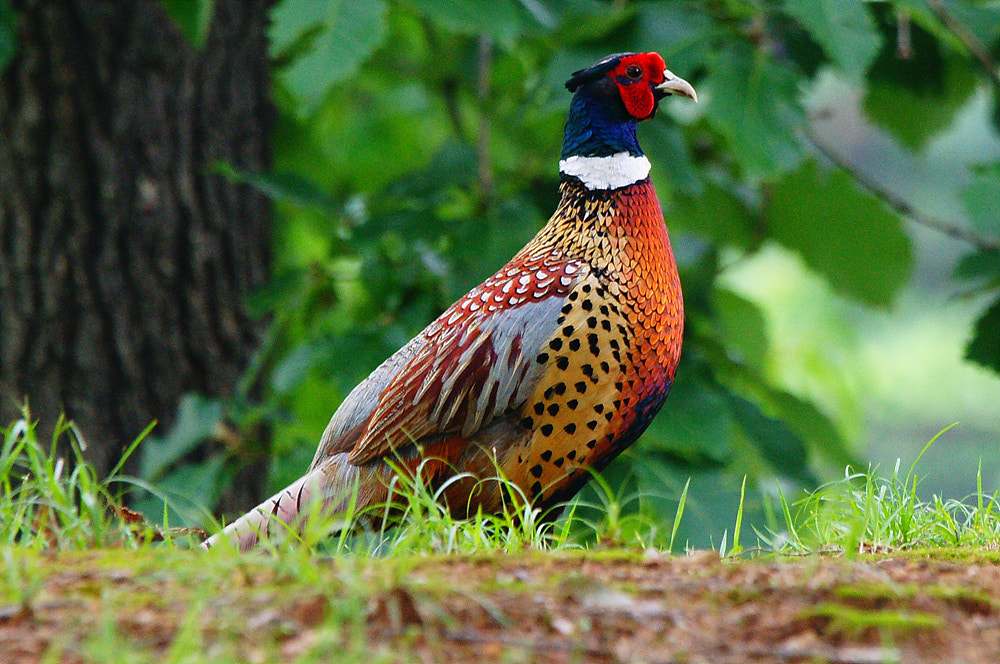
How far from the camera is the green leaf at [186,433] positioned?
15.5 ft

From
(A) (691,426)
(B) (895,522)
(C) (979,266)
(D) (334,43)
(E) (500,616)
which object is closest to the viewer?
(E) (500,616)

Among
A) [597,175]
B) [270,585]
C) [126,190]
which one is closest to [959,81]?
[597,175]

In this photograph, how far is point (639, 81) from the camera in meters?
3.65

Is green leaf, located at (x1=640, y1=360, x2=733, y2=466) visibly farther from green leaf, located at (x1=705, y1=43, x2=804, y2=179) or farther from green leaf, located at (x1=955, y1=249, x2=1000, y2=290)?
green leaf, located at (x1=955, y1=249, x2=1000, y2=290)

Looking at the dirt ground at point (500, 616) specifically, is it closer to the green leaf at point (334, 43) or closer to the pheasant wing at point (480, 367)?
the pheasant wing at point (480, 367)

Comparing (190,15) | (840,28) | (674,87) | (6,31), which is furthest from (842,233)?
(6,31)

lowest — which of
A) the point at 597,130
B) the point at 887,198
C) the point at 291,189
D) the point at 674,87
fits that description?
the point at 887,198

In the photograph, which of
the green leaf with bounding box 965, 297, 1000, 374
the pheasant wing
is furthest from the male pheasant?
the green leaf with bounding box 965, 297, 1000, 374

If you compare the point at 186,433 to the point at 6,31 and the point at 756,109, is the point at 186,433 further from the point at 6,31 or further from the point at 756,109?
the point at 756,109

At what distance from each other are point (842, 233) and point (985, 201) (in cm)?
118

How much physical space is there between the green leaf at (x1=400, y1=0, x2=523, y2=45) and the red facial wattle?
658mm

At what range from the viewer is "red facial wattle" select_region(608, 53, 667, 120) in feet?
11.9

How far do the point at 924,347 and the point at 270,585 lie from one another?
1366cm

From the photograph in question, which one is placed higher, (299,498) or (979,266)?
(979,266)
